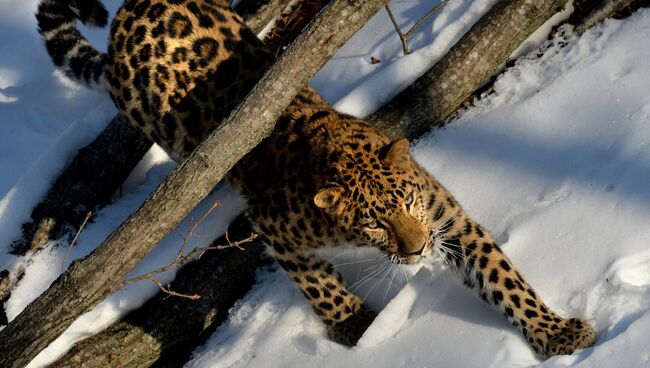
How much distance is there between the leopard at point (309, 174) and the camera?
189 inches

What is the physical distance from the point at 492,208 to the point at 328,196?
3.69 ft

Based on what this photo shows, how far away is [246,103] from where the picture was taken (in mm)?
4465

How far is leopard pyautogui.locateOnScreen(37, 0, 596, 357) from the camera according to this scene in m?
4.80

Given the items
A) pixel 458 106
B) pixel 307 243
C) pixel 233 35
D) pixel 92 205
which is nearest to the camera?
pixel 307 243

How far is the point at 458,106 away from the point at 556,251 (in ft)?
5.68

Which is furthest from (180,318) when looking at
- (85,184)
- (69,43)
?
(69,43)

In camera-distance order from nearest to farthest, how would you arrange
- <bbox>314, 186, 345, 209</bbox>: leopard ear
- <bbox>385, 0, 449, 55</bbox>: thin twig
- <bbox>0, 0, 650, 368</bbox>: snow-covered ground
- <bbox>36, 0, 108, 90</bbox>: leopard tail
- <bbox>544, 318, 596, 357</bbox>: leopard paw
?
<bbox>544, 318, 596, 357</bbox>: leopard paw
<bbox>0, 0, 650, 368</bbox>: snow-covered ground
<bbox>314, 186, 345, 209</bbox>: leopard ear
<bbox>385, 0, 449, 55</bbox>: thin twig
<bbox>36, 0, 108, 90</bbox>: leopard tail

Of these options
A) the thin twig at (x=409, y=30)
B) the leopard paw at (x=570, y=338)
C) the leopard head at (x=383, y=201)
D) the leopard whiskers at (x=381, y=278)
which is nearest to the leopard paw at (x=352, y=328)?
the leopard whiskers at (x=381, y=278)

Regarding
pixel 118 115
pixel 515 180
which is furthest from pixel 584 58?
pixel 118 115

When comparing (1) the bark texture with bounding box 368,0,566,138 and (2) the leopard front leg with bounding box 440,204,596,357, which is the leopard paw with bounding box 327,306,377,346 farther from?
(1) the bark texture with bounding box 368,0,566,138

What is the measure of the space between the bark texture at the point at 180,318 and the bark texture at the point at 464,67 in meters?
1.26

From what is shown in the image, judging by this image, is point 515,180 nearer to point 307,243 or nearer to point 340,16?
point 307,243

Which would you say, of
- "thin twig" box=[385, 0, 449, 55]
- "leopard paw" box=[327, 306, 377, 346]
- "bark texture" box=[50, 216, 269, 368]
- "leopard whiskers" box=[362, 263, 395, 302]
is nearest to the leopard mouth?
"leopard whiskers" box=[362, 263, 395, 302]

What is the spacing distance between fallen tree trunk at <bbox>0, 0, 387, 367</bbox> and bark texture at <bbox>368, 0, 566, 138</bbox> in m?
1.65
